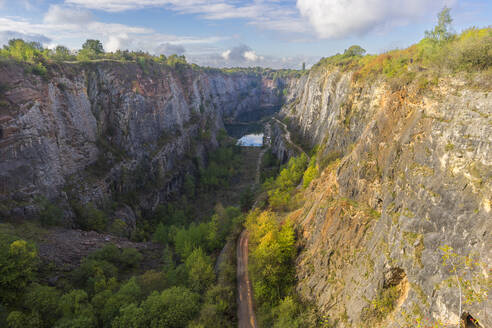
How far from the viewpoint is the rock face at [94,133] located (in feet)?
109

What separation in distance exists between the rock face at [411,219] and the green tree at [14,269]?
82.2 ft

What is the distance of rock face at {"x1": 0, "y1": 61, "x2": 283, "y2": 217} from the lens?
33.4 m

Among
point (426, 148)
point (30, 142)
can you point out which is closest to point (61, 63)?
point (30, 142)

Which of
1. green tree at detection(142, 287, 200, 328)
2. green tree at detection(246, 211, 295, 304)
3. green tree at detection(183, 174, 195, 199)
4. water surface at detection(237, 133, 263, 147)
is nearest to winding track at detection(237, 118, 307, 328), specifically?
green tree at detection(246, 211, 295, 304)

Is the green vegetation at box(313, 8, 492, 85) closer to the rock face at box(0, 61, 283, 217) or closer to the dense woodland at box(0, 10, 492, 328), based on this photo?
the dense woodland at box(0, 10, 492, 328)

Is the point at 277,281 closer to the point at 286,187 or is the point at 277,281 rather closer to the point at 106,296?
the point at 106,296

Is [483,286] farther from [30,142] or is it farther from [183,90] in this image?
[183,90]

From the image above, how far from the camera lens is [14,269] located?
21719 millimetres

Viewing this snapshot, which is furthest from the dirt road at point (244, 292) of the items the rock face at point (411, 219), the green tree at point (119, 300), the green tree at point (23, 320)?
the green tree at point (23, 320)

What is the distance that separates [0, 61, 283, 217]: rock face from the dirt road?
2709cm

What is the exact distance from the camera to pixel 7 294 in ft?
67.6

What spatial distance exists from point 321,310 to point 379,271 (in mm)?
6413

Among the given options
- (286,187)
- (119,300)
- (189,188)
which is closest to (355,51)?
(286,187)

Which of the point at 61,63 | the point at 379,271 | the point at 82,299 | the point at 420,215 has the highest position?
the point at 61,63
